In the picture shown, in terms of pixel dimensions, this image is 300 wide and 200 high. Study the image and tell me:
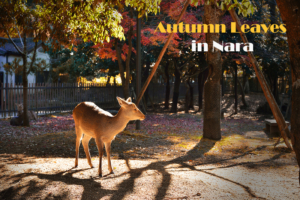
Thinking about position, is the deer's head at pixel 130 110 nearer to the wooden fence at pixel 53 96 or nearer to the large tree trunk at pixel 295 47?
the large tree trunk at pixel 295 47

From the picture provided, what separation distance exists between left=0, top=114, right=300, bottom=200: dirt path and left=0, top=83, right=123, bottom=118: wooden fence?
4948 millimetres

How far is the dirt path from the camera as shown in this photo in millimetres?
4391

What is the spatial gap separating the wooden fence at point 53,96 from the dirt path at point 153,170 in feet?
16.2

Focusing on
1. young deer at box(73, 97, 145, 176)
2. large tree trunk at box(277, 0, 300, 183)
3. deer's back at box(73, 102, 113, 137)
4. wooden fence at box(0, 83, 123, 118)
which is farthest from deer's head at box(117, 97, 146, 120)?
wooden fence at box(0, 83, 123, 118)

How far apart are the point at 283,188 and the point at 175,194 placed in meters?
1.95

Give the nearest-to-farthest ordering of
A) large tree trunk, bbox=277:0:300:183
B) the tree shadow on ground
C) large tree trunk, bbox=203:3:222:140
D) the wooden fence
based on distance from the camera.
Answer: large tree trunk, bbox=277:0:300:183
the tree shadow on ground
large tree trunk, bbox=203:3:222:140
the wooden fence

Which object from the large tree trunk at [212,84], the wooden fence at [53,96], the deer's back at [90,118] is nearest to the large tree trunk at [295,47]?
the deer's back at [90,118]

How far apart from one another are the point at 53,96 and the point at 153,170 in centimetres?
1229

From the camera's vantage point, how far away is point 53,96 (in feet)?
53.8

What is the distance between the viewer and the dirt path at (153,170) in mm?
4391

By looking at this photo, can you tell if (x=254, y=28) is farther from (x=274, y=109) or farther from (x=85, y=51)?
(x=85, y=51)

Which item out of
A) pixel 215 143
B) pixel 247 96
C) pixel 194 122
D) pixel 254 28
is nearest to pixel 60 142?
pixel 215 143

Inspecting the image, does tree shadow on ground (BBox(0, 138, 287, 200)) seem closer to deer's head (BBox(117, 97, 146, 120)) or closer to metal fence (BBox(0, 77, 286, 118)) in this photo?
deer's head (BBox(117, 97, 146, 120))

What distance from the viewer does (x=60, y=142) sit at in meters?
8.52
